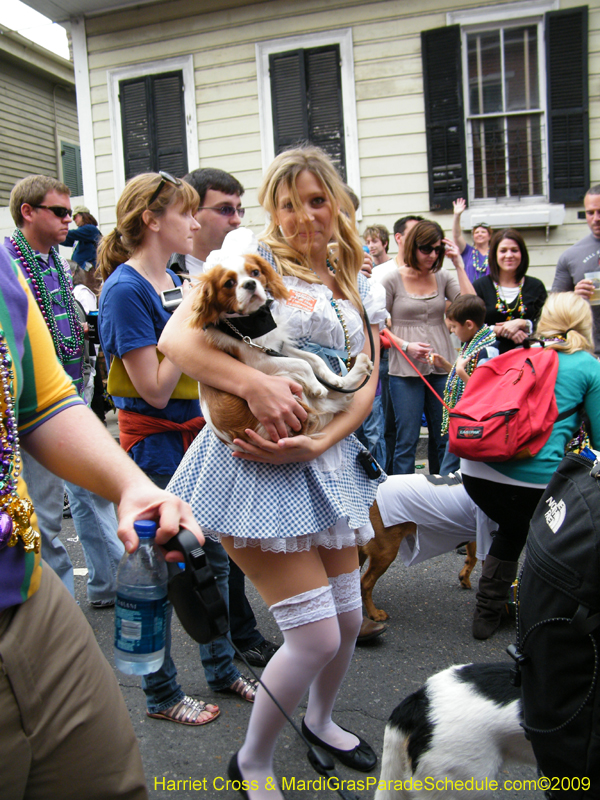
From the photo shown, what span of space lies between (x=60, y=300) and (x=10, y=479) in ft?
8.67

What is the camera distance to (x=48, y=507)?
3082mm

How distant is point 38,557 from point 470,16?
8746 millimetres

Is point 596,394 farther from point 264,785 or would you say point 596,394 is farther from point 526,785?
point 264,785

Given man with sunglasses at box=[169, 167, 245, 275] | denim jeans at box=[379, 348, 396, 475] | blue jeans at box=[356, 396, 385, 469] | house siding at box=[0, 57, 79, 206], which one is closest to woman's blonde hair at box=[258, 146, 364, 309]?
man with sunglasses at box=[169, 167, 245, 275]

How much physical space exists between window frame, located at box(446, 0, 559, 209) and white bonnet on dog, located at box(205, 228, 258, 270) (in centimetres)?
690

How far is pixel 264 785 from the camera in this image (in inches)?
78.3

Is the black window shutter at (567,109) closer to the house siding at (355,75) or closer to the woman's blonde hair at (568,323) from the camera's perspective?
the house siding at (355,75)

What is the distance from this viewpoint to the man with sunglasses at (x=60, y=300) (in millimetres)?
3428

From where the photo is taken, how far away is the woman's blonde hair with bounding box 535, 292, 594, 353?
318cm

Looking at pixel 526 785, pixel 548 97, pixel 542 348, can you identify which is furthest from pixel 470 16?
pixel 526 785

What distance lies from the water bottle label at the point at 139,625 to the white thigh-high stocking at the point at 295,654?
638 mm

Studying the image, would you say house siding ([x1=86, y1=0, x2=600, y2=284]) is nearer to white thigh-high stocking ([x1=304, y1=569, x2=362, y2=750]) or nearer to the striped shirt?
white thigh-high stocking ([x1=304, y1=569, x2=362, y2=750])

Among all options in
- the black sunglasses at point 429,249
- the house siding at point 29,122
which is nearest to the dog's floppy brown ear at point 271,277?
the black sunglasses at point 429,249

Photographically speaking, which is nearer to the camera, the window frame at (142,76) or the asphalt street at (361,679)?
the asphalt street at (361,679)
